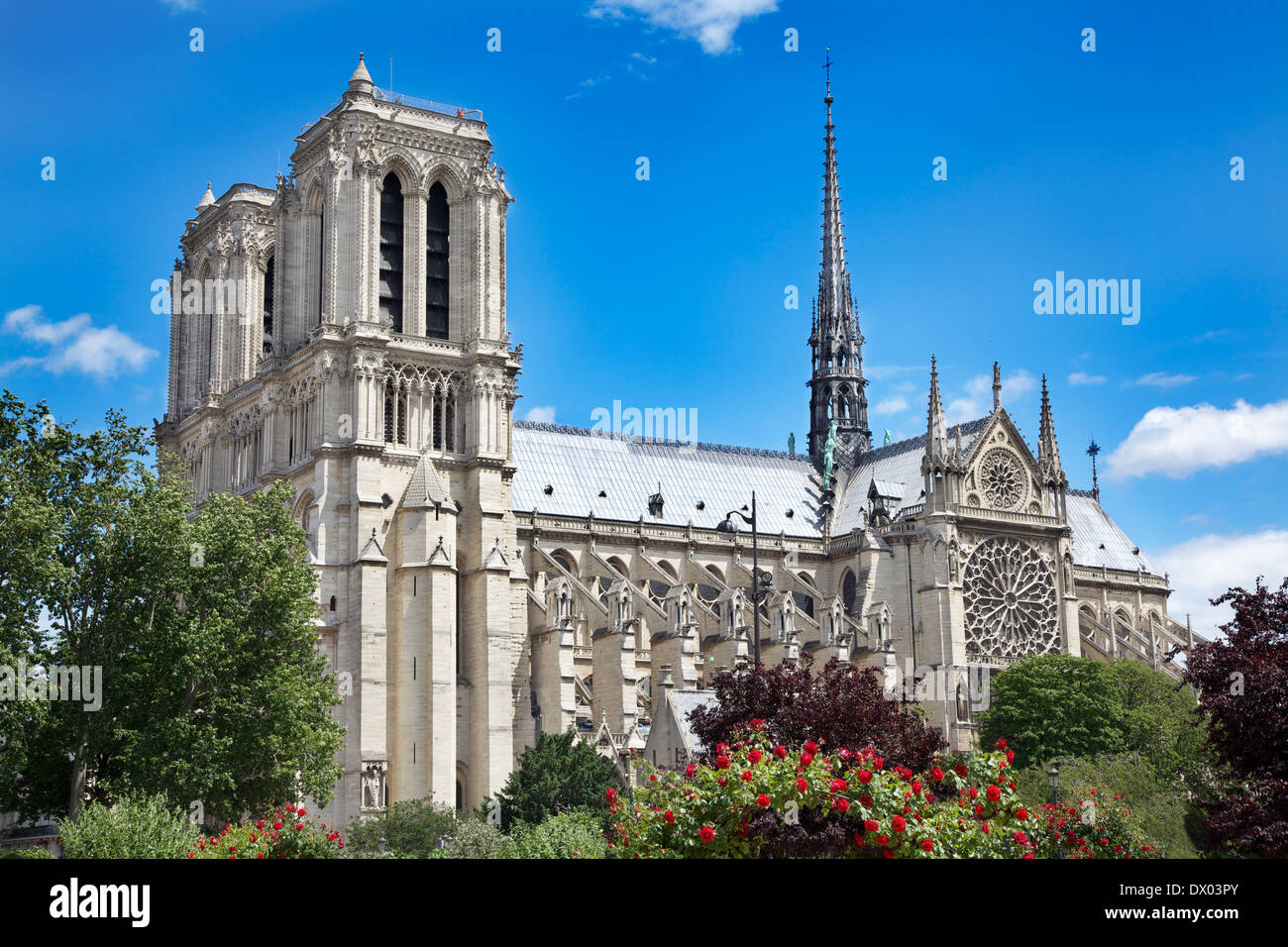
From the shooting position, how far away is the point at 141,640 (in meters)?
47.0

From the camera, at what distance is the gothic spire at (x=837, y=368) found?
9956 cm

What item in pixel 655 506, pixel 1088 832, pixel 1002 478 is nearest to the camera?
pixel 1088 832

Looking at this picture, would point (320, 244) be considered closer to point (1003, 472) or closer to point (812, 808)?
point (1003, 472)

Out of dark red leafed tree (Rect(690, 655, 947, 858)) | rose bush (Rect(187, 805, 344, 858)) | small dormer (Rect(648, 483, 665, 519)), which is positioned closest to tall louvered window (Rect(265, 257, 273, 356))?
small dormer (Rect(648, 483, 665, 519))

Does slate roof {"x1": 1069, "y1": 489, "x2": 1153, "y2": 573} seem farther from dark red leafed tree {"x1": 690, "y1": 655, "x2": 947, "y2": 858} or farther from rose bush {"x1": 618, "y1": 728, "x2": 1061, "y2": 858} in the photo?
rose bush {"x1": 618, "y1": 728, "x2": 1061, "y2": 858}

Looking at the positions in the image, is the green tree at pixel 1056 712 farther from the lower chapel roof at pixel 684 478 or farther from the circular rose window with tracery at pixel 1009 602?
the lower chapel roof at pixel 684 478

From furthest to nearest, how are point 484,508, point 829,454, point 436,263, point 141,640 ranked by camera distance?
point 829,454, point 436,263, point 484,508, point 141,640

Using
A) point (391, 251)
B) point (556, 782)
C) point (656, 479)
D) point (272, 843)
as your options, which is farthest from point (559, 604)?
point (272, 843)

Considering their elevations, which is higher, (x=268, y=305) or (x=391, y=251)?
(x=268, y=305)

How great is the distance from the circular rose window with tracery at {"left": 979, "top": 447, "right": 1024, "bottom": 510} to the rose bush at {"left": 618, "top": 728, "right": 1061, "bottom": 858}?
60.7 meters

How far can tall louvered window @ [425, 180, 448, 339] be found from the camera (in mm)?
72188

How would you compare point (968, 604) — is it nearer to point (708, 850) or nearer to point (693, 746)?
point (693, 746)

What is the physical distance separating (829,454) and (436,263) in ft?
111
